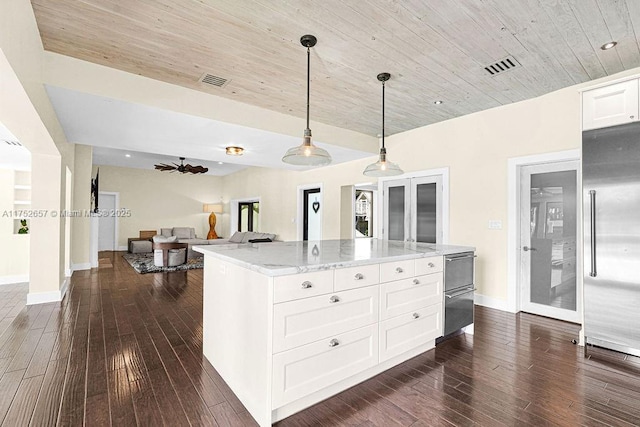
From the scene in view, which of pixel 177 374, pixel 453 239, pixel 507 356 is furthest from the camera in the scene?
pixel 453 239

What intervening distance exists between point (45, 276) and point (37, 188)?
1.23 metres

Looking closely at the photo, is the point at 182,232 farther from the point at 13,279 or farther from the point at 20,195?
the point at 13,279

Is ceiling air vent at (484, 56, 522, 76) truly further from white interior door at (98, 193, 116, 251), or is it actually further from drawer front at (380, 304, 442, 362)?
white interior door at (98, 193, 116, 251)

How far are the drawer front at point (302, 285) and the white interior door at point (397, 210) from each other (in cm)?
358

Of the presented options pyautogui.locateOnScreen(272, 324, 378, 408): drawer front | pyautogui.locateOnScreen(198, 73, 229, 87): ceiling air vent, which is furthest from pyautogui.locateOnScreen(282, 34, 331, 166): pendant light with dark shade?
pyautogui.locateOnScreen(272, 324, 378, 408): drawer front

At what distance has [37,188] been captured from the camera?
13.6ft

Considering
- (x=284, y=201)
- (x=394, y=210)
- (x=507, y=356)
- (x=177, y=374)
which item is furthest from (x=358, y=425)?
(x=284, y=201)

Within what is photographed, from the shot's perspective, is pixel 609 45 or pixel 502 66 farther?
pixel 502 66

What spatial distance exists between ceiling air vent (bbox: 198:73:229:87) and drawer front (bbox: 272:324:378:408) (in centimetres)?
282

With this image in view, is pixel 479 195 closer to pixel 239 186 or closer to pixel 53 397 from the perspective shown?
pixel 53 397

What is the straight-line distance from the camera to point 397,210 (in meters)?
5.43

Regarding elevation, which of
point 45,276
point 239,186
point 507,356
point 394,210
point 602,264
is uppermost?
point 239,186

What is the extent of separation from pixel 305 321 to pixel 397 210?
3.92m

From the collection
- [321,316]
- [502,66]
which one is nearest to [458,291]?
[321,316]
